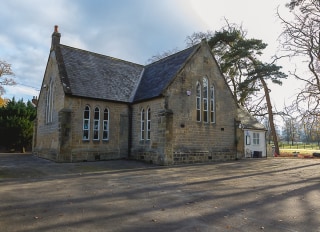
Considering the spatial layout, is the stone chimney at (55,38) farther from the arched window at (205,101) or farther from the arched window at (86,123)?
the arched window at (205,101)

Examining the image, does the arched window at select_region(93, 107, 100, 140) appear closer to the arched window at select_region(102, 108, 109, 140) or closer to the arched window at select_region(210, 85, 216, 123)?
the arched window at select_region(102, 108, 109, 140)

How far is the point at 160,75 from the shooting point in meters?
21.7

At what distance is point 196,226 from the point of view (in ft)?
18.6

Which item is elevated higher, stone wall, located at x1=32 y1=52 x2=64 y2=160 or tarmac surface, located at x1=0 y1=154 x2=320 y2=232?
stone wall, located at x1=32 y1=52 x2=64 y2=160

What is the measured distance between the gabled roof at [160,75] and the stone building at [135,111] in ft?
0.34

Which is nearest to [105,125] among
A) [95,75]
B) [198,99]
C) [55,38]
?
[95,75]

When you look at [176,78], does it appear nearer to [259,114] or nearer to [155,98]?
[155,98]

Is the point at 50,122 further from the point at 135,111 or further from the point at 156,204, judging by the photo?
the point at 156,204

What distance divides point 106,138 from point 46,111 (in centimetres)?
613

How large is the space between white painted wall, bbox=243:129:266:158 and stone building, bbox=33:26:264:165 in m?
4.71

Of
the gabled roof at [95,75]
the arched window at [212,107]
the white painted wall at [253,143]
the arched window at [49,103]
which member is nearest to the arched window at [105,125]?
the gabled roof at [95,75]

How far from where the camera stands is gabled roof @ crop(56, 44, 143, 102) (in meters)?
19.4

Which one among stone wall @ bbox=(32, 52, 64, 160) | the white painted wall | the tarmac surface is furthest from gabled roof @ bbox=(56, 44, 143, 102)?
the white painted wall

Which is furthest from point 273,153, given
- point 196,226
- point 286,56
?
point 196,226
